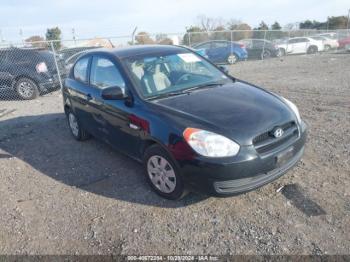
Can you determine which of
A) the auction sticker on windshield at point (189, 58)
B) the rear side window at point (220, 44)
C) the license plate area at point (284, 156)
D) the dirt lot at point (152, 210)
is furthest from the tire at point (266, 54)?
the license plate area at point (284, 156)

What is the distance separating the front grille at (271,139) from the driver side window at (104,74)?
178 cm

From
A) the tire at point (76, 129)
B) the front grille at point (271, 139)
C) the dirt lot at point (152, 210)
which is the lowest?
the dirt lot at point (152, 210)

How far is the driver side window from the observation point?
3766 mm

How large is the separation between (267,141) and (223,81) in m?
1.44

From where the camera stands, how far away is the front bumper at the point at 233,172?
2711 millimetres

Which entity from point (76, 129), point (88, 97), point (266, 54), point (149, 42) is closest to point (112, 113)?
point (88, 97)

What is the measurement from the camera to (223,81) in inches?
160

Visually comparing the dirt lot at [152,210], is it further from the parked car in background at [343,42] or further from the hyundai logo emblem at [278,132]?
the parked car in background at [343,42]

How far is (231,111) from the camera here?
308cm

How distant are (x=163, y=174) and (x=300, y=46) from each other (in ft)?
68.4

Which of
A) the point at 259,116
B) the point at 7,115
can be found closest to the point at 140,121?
the point at 259,116

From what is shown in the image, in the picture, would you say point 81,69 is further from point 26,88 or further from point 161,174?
point 26,88

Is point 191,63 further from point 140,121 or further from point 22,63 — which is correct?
point 22,63

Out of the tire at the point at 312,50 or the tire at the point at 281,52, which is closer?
the tire at the point at 281,52
